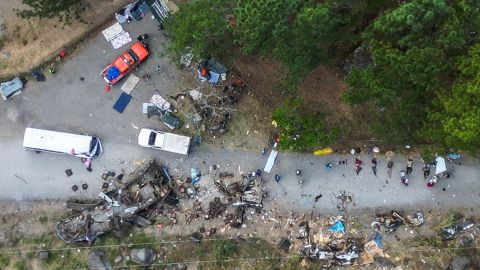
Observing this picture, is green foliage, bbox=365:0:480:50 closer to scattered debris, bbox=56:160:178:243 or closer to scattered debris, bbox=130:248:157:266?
scattered debris, bbox=56:160:178:243

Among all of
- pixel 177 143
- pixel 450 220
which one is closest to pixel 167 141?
pixel 177 143

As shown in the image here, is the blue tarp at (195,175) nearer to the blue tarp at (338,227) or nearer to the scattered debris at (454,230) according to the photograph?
the blue tarp at (338,227)

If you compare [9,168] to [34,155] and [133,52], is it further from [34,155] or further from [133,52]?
[133,52]

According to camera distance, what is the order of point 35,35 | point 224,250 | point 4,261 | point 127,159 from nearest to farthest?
point 224,250, point 4,261, point 127,159, point 35,35

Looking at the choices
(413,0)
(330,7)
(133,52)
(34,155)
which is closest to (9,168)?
(34,155)

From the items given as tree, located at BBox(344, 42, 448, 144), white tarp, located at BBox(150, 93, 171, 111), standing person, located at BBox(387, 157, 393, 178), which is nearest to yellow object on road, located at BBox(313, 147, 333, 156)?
standing person, located at BBox(387, 157, 393, 178)

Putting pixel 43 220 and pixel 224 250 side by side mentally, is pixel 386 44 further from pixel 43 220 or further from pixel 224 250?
pixel 43 220
